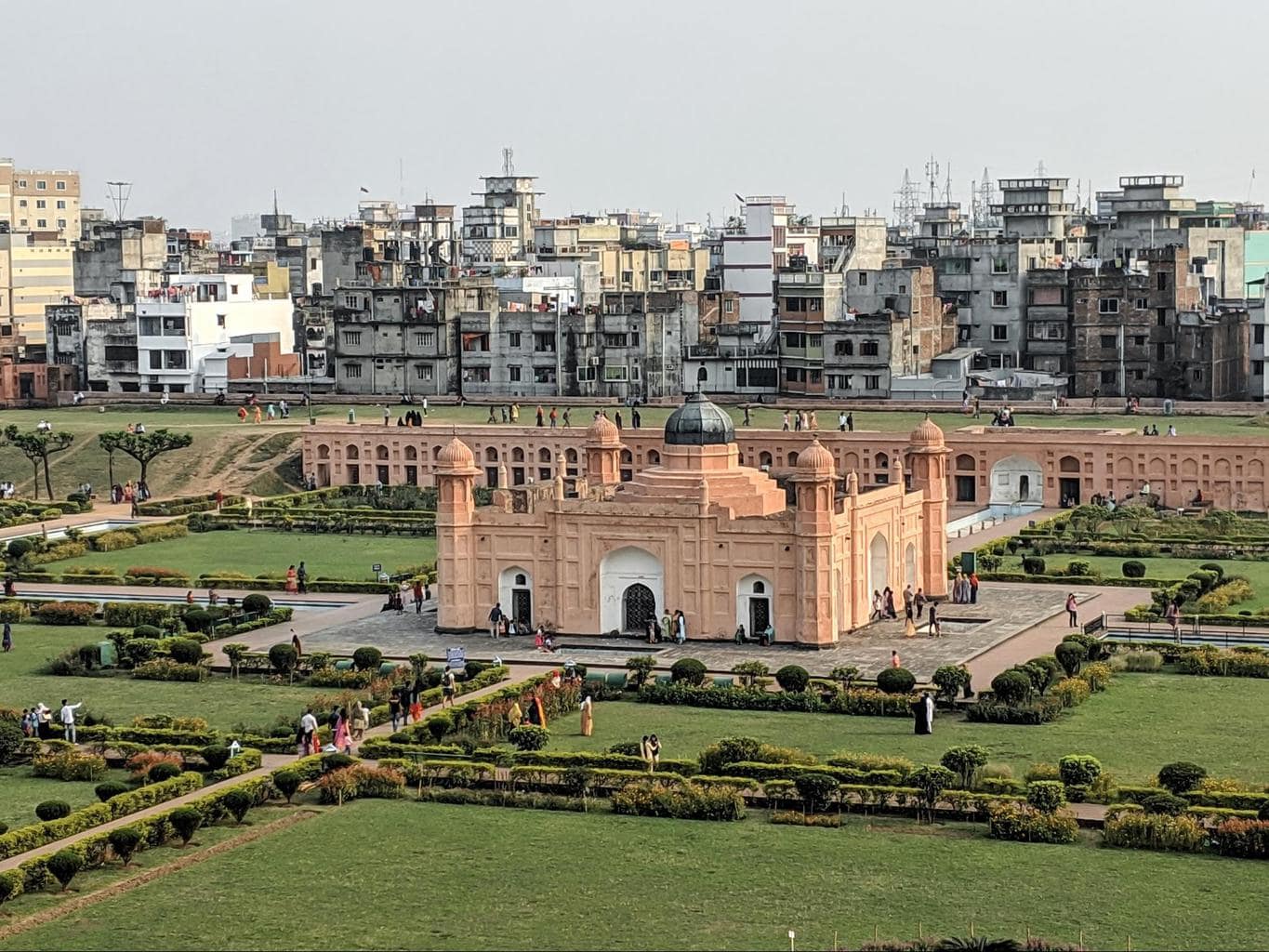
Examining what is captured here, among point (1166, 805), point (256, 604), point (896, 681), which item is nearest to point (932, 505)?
point (896, 681)

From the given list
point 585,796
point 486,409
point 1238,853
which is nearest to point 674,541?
point 585,796

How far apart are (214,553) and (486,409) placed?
1346 inches

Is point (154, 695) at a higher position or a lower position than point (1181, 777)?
higher

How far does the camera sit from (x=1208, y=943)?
33094 millimetres

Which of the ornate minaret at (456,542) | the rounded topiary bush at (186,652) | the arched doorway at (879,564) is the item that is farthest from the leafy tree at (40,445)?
the arched doorway at (879,564)

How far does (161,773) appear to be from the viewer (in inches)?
1692

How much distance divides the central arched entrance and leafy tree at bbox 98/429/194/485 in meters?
36.8

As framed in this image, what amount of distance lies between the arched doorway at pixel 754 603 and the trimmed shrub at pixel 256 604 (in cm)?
1288

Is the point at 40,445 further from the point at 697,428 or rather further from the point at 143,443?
the point at 697,428

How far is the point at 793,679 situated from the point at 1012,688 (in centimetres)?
460

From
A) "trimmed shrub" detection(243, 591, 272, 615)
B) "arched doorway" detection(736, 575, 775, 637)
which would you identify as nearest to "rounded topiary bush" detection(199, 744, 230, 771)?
"arched doorway" detection(736, 575, 775, 637)

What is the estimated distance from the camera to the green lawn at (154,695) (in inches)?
1980

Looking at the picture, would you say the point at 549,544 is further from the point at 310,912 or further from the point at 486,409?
the point at 486,409

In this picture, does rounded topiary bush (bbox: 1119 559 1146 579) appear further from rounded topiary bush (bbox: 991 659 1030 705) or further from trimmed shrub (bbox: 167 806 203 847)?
trimmed shrub (bbox: 167 806 203 847)
